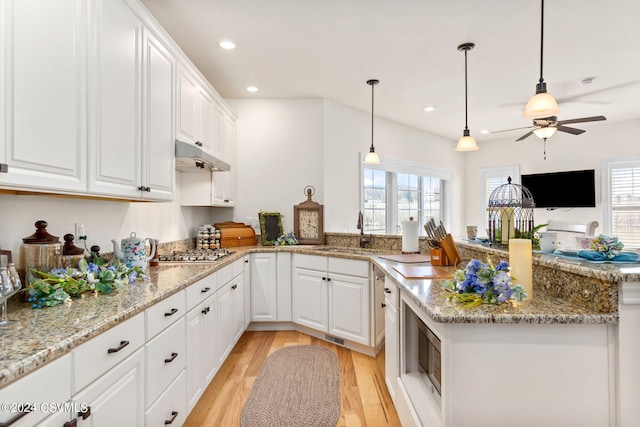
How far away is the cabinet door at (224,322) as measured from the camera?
8.24 ft

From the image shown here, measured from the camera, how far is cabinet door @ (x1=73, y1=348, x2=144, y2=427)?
1.08 meters

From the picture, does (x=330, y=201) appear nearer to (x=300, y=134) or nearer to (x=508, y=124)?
(x=300, y=134)

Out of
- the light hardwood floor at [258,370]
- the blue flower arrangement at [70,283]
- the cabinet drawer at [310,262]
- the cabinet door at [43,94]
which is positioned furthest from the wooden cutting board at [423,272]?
the cabinet door at [43,94]

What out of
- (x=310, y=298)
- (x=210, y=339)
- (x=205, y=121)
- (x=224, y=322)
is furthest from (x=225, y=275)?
(x=205, y=121)

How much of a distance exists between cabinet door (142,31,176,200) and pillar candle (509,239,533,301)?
6.56ft

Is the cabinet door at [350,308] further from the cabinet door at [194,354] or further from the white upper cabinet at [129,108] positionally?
the white upper cabinet at [129,108]

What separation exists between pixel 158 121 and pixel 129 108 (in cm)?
34

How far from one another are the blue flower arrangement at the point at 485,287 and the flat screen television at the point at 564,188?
17.1 ft

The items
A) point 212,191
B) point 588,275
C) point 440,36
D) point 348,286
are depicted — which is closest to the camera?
point 588,275

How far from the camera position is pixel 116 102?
1.71m

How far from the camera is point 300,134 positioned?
4055 mm

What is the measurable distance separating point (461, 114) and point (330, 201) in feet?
7.71

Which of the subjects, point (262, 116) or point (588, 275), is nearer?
point (588, 275)

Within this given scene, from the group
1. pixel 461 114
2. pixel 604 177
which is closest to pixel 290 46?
pixel 461 114
